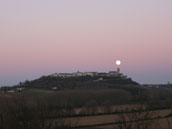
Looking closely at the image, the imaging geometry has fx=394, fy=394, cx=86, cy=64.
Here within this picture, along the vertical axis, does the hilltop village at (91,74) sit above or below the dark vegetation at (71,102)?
above

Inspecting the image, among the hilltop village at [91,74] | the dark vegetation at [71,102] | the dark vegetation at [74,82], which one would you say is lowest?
the dark vegetation at [71,102]

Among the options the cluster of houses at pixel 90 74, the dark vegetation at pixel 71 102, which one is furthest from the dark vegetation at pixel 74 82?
the cluster of houses at pixel 90 74

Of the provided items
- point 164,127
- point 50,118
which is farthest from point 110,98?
point 50,118

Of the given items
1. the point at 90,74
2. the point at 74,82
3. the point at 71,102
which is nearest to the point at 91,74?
the point at 90,74

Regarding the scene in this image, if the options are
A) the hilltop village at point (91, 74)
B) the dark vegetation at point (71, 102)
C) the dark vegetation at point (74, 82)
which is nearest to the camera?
the dark vegetation at point (71, 102)

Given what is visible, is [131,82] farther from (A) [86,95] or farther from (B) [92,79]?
(A) [86,95]

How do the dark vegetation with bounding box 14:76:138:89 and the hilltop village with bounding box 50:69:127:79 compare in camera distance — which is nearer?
the dark vegetation with bounding box 14:76:138:89

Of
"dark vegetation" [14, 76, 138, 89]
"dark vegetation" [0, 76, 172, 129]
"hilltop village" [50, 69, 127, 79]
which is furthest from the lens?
"hilltop village" [50, 69, 127, 79]

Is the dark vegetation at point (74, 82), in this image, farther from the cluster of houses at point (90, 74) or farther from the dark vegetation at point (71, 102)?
the cluster of houses at point (90, 74)

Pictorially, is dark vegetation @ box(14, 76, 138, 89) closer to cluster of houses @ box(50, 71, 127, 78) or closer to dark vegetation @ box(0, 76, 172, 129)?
dark vegetation @ box(0, 76, 172, 129)

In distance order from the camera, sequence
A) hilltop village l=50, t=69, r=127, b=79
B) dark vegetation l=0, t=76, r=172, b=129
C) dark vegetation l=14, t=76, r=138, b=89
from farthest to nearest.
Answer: hilltop village l=50, t=69, r=127, b=79 < dark vegetation l=14, t=76, r=138, b=89 < dark vegetation l=0, t=76, r=172, b=129

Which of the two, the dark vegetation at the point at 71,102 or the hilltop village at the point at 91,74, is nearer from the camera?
the dark vegetation at the point at 71,102

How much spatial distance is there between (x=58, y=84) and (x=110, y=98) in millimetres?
35922

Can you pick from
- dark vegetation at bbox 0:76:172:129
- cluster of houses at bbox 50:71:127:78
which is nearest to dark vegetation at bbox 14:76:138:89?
dark vegetation at bbox 0:76:172:129
